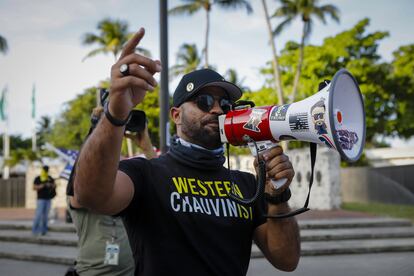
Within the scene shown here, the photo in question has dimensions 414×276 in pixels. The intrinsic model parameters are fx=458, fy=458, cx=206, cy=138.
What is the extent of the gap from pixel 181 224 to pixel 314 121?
26.7 inches

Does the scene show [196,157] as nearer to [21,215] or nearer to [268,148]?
[268,148]

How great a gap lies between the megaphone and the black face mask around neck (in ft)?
0.35

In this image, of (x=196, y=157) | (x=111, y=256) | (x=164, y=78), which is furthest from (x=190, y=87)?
(x=164, y=78)

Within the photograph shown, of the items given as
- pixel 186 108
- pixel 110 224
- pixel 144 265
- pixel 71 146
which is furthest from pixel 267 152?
pixel 71 146

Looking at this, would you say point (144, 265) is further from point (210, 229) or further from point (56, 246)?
point (56, 246)

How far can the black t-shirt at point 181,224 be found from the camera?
185 cm

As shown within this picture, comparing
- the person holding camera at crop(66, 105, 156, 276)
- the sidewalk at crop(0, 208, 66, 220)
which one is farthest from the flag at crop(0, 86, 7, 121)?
the person holding camera at crop(66, 105, 156, 276)

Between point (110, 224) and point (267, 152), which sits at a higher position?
point (267, 152)

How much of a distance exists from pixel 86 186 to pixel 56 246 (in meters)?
9.37

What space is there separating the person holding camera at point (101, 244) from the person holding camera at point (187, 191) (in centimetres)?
125

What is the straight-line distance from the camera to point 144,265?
1.88 meters

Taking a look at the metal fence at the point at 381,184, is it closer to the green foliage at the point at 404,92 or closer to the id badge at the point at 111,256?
the green foliage at the point at 404,92

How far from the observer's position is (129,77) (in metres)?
1.35

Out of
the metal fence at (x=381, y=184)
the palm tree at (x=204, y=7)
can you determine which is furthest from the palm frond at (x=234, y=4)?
the metal fence at (x=381, y=184)
